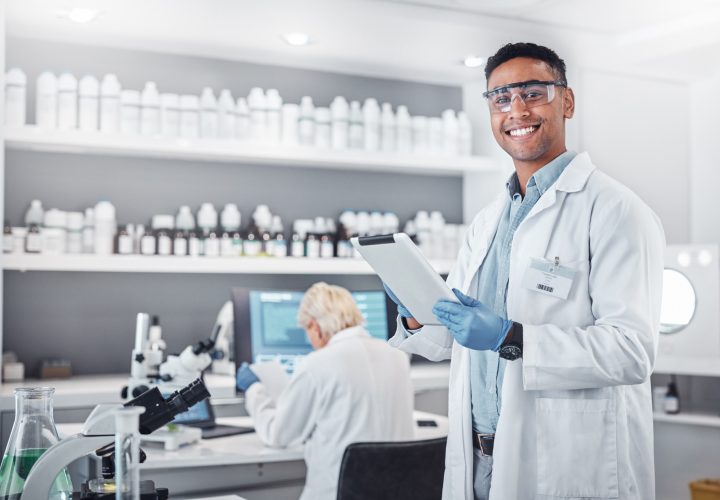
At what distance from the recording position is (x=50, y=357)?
4109 mm

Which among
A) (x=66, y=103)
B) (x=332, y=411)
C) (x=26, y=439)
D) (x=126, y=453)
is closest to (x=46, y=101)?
(x=66, y=103)

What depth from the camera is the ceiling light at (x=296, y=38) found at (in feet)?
13.3

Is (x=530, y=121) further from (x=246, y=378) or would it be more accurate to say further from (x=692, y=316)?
(x=692, y=316)

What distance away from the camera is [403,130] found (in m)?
4.54

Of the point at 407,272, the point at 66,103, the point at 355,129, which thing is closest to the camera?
the point at 407,272

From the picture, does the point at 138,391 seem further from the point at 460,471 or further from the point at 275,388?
Result: the point at 460,471

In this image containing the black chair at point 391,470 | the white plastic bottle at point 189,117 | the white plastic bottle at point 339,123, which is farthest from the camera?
the white plastic bottle at point 339,123

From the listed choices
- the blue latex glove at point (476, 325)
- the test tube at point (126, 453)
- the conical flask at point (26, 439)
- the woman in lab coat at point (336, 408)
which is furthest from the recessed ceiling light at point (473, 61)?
the test tube at point (126, 453)

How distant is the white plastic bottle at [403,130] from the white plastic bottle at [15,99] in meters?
1.82

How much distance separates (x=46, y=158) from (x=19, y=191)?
0.20 metres

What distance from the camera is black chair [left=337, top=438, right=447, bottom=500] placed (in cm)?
270

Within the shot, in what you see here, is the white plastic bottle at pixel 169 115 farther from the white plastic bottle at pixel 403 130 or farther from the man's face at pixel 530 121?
the man's face at pixel 530 121

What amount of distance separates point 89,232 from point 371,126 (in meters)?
1.49

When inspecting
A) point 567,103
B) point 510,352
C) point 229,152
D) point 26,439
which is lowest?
point 26,439
